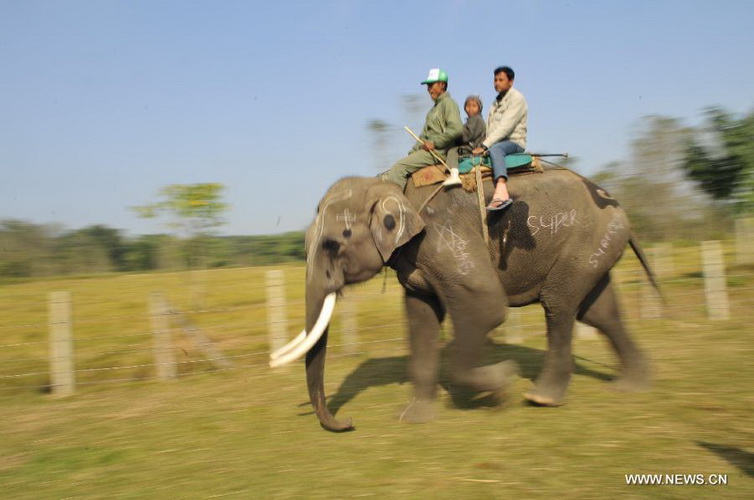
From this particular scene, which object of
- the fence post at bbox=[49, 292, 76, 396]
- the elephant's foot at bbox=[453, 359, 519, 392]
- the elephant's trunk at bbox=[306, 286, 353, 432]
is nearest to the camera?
the elephant's trunk at bbox=[306, 286, 353, 432]

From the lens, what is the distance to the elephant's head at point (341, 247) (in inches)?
236

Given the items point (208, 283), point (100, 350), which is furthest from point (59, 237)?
point (100, 350)

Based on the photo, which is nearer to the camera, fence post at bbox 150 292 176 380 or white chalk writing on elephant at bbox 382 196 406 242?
white chalk writing on elephant at bbox 382 196 406 242

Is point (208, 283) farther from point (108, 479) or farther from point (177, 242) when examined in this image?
point (108, 479)

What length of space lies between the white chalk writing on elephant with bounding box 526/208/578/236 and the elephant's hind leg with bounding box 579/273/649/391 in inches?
36.1

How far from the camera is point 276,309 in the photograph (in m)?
10.7

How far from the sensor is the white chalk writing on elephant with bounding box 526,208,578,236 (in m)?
6.67

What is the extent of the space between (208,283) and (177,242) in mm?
2784

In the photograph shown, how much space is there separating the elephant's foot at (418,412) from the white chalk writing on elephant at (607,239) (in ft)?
7.28

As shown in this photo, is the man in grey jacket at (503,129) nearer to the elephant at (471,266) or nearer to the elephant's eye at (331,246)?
the elephant at (471,266)

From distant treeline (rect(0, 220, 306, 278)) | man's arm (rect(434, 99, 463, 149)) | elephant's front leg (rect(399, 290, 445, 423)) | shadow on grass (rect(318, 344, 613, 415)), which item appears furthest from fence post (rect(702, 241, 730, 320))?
distant treeline (rect(0, 220, 306, 278))

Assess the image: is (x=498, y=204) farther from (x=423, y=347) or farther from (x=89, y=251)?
(x=89, y=251)

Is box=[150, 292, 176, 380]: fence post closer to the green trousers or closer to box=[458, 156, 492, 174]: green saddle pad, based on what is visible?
the green trousers

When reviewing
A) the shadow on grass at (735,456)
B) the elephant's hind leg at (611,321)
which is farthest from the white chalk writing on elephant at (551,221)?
the shadow on grass at (735,456)
